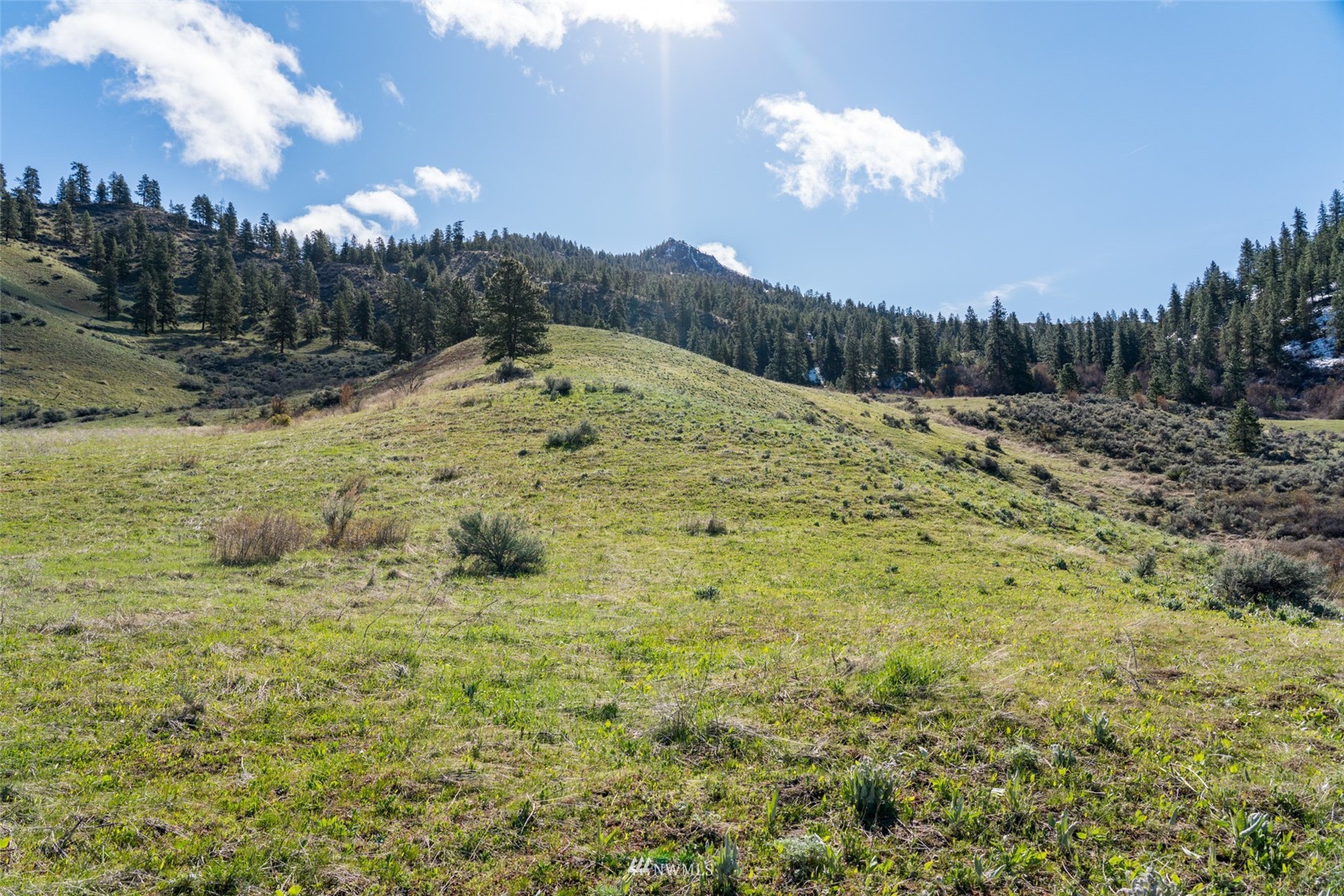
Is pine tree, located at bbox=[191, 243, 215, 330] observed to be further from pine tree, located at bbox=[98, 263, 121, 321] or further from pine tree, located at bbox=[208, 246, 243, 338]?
pine tree, located at bbox=[98, 263, 121, 321]

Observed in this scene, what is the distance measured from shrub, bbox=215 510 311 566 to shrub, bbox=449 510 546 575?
427 cm

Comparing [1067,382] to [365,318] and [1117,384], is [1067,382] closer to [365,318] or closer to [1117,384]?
[1117,384]

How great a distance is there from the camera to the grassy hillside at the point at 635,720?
4.43 meters

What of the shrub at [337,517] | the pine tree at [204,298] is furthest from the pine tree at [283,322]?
the shrub at [337,517]

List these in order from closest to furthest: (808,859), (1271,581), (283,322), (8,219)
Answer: (808,859) < (1271,581) < (283,322) < (8,219)

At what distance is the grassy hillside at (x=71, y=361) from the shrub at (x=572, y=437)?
59.8 m

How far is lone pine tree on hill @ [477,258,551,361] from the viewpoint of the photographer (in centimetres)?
4988

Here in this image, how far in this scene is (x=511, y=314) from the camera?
5034cm

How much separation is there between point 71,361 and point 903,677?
316 ft

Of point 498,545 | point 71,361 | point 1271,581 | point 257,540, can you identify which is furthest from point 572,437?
point 71,361

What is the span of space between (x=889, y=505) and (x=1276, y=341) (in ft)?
422

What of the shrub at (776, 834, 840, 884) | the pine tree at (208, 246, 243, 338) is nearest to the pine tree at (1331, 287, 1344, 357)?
the shrub at (776, 834, 840, 884)

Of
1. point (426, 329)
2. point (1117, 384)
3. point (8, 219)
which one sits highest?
point (8, 219)

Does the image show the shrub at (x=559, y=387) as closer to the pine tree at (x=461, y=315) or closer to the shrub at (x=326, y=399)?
the shrub at (x=326, y=399)
